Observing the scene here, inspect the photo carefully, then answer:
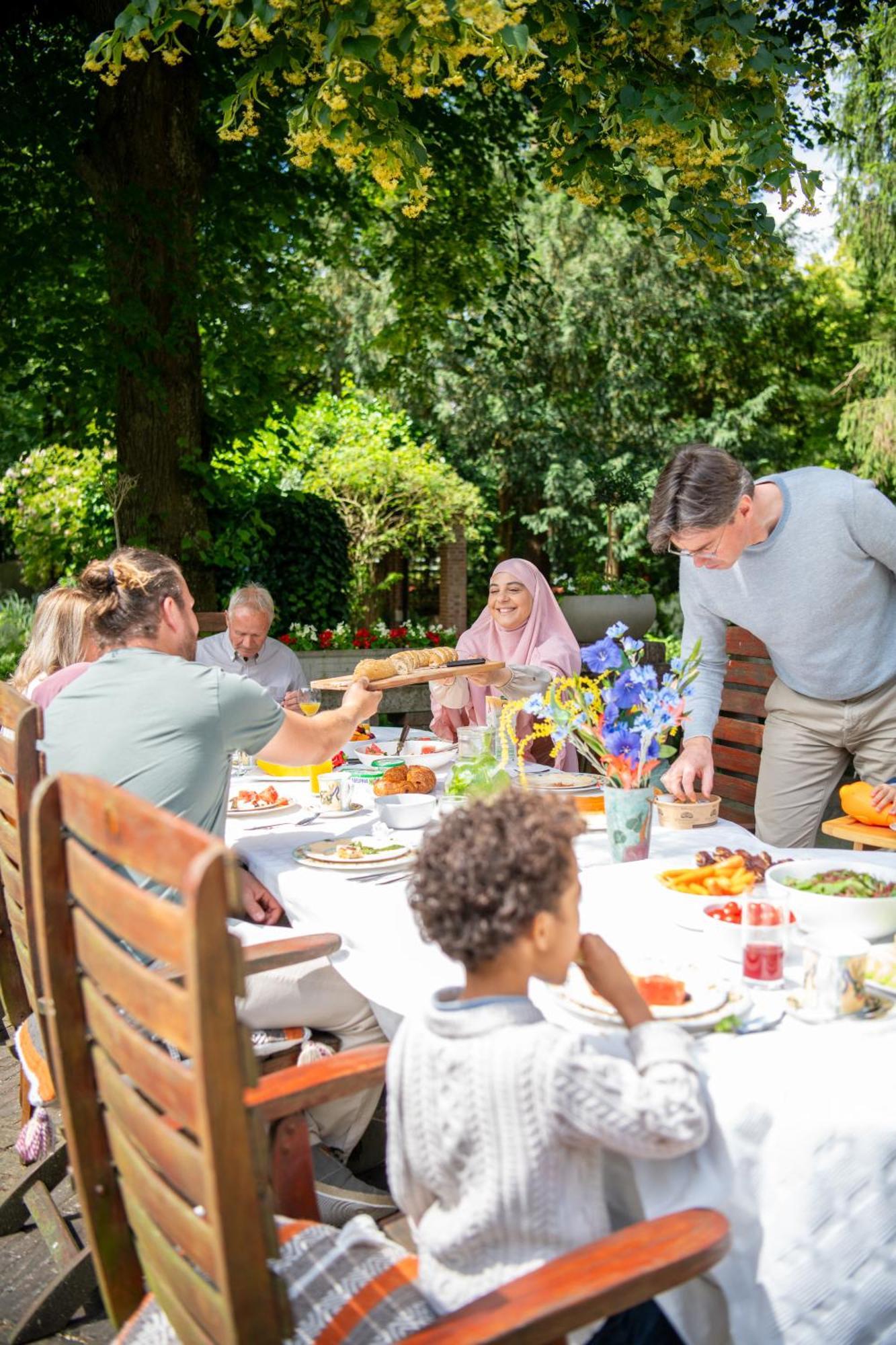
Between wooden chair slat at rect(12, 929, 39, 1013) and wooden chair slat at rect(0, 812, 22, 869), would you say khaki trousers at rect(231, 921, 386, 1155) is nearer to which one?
wooden chair slat at rect(12, 929, 39, 1013)

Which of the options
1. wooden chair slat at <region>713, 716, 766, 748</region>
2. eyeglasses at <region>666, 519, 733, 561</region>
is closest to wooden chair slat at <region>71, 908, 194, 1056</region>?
eyeglasses at <region>666, 519, 733, 561</region>

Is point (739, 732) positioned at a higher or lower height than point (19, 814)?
lower

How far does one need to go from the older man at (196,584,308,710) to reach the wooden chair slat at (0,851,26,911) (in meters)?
3.28

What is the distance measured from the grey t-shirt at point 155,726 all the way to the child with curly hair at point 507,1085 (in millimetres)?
1136

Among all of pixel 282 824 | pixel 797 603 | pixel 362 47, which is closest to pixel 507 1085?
pixel 282 824

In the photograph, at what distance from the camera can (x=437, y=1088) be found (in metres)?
1.55

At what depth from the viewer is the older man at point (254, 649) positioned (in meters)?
6.17

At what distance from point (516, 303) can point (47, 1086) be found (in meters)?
8.56

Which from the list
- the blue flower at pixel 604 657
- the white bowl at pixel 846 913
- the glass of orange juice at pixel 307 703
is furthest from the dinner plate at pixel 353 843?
the glass of orange juice at pixel 307 703

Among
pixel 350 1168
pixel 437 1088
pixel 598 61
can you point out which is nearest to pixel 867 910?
pixel 437 1088

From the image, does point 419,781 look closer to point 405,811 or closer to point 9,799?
point 405,811

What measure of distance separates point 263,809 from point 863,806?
179cm

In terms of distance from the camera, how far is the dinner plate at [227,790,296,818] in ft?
11.6

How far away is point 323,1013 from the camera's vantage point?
2893mm
